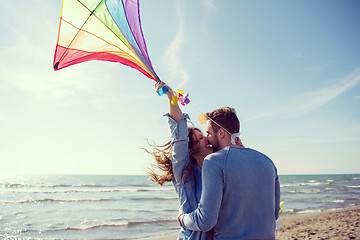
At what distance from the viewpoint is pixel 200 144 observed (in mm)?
2105

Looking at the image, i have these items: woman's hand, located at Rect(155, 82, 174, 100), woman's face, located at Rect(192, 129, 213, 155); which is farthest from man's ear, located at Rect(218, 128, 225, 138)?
woman's hand, located at Rect(155, 82, 174, 100)

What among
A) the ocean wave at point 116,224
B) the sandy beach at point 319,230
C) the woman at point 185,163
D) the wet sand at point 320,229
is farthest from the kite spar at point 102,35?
the ocean wave at point 116,224

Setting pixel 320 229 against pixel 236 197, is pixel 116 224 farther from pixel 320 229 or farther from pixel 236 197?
pixel 236 197

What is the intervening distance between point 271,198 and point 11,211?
45.8ft

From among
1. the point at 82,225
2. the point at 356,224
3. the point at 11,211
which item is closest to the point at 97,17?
the point at 82,225

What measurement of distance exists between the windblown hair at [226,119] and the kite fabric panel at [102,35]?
711 mm

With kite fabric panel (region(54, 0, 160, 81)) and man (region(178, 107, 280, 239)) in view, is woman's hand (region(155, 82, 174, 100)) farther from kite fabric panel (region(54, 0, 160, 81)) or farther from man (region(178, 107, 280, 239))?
man (region(178, 107, 280, 239))

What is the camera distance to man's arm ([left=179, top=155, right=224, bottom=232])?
5.03ft

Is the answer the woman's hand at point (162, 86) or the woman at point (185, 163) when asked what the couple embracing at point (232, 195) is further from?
the woman's hand at point (162, 86)

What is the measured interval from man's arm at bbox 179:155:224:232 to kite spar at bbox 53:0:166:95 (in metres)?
1.07

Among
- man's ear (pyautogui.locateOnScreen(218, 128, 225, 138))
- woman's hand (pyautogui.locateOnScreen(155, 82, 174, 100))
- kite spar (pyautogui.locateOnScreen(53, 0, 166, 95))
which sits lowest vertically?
man's ear (pyautogui.locateOnScreen(218, 128, 225, 138))

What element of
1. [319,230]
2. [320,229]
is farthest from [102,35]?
[320,229]

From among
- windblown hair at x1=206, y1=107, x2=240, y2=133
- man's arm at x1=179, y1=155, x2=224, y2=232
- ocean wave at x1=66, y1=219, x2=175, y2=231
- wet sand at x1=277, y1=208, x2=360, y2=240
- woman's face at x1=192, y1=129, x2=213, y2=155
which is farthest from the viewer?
ocean wave at x1=66, y1=219, x2=175, y2=231

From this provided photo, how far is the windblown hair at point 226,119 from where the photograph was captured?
72.5 inches
